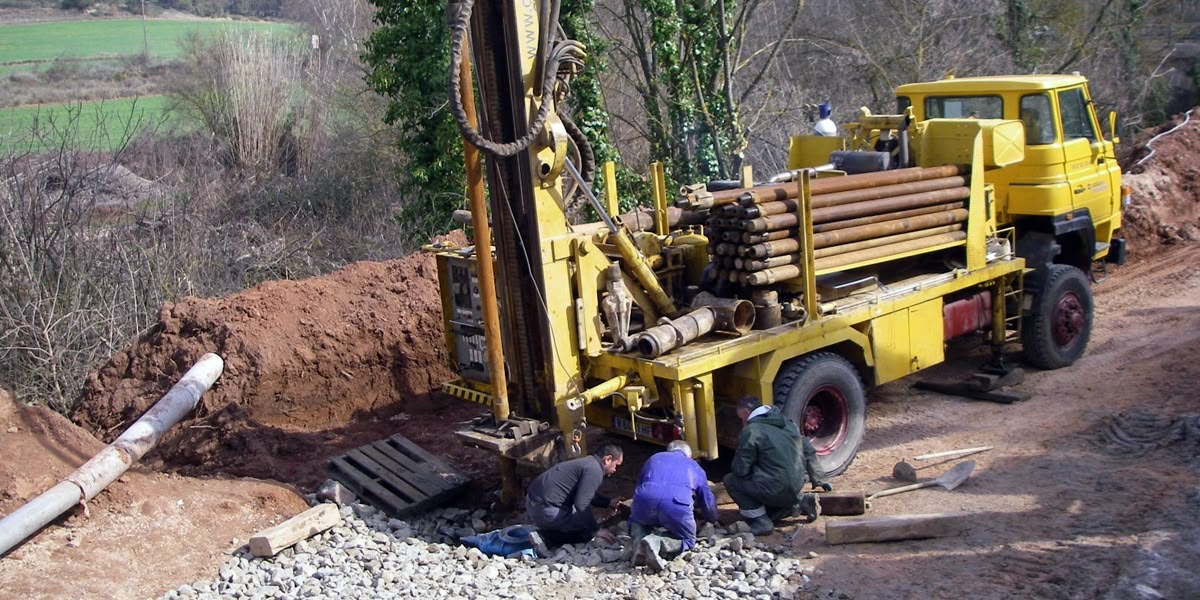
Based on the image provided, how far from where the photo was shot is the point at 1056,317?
10945 millimetres

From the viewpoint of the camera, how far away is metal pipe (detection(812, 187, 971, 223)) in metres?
8.61

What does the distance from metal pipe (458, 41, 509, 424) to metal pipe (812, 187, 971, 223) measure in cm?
266

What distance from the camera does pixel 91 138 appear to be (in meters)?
13.4

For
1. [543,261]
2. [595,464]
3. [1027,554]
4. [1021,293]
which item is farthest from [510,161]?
[1021,293]

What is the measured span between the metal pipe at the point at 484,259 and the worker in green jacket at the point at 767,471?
66.9 inches

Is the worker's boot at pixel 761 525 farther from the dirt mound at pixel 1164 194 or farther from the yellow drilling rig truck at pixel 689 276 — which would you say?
the dirt mound at pixel 1164 194

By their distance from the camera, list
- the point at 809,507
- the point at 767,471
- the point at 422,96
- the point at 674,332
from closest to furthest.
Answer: the point at 767,471, the point at 809,507, the point at 674,332, the point at 422,96

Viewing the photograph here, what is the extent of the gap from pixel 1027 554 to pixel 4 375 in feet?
30.1

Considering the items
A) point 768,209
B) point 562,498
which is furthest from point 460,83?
point 562,498

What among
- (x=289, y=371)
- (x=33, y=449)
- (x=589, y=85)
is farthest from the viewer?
(x=589, y=85)

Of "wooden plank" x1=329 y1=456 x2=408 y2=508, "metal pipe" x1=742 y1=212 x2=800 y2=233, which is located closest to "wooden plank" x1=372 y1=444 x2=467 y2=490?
"wooden plank" x1=329 y1=456 x2=408 y2=508

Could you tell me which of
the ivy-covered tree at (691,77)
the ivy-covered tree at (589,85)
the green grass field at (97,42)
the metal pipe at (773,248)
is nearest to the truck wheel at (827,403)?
the metal pipe at (773,248)

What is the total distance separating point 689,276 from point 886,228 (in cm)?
169

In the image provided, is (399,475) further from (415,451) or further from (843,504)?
(843,504)
